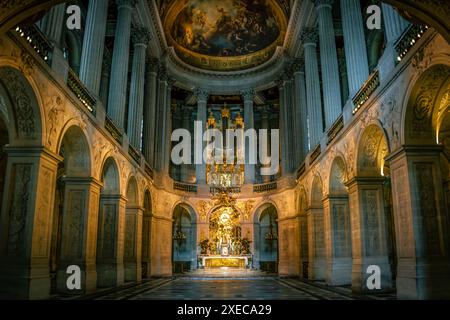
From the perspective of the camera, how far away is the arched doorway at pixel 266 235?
30469mm

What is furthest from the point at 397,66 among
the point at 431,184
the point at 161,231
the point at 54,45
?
the point at 161,231

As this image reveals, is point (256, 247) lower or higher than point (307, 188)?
lower

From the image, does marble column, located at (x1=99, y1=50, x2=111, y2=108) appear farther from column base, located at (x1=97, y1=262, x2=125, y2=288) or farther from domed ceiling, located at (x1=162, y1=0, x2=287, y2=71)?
column base, located at (x1=97, y1=262, x2=125, y2=288)

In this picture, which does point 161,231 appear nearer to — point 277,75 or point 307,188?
point 307,188

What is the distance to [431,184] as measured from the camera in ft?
33.1

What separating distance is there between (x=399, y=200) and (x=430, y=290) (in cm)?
231

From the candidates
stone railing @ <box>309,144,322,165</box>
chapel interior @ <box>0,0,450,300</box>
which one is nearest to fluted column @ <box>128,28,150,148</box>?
chapel interior @ <box>0,0,450,300</box>

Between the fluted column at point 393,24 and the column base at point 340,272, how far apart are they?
9.16 metres

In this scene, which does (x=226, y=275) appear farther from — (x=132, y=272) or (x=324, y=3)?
(x=324, y=3)

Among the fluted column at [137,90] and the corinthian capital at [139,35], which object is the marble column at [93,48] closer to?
the fluted column at [137,90]

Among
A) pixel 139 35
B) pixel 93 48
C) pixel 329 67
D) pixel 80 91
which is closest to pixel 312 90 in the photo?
pixel 329 67

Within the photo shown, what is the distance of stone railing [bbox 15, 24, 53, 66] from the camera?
9576mm

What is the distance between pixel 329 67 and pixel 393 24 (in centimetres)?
829

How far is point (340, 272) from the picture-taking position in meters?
16.7
